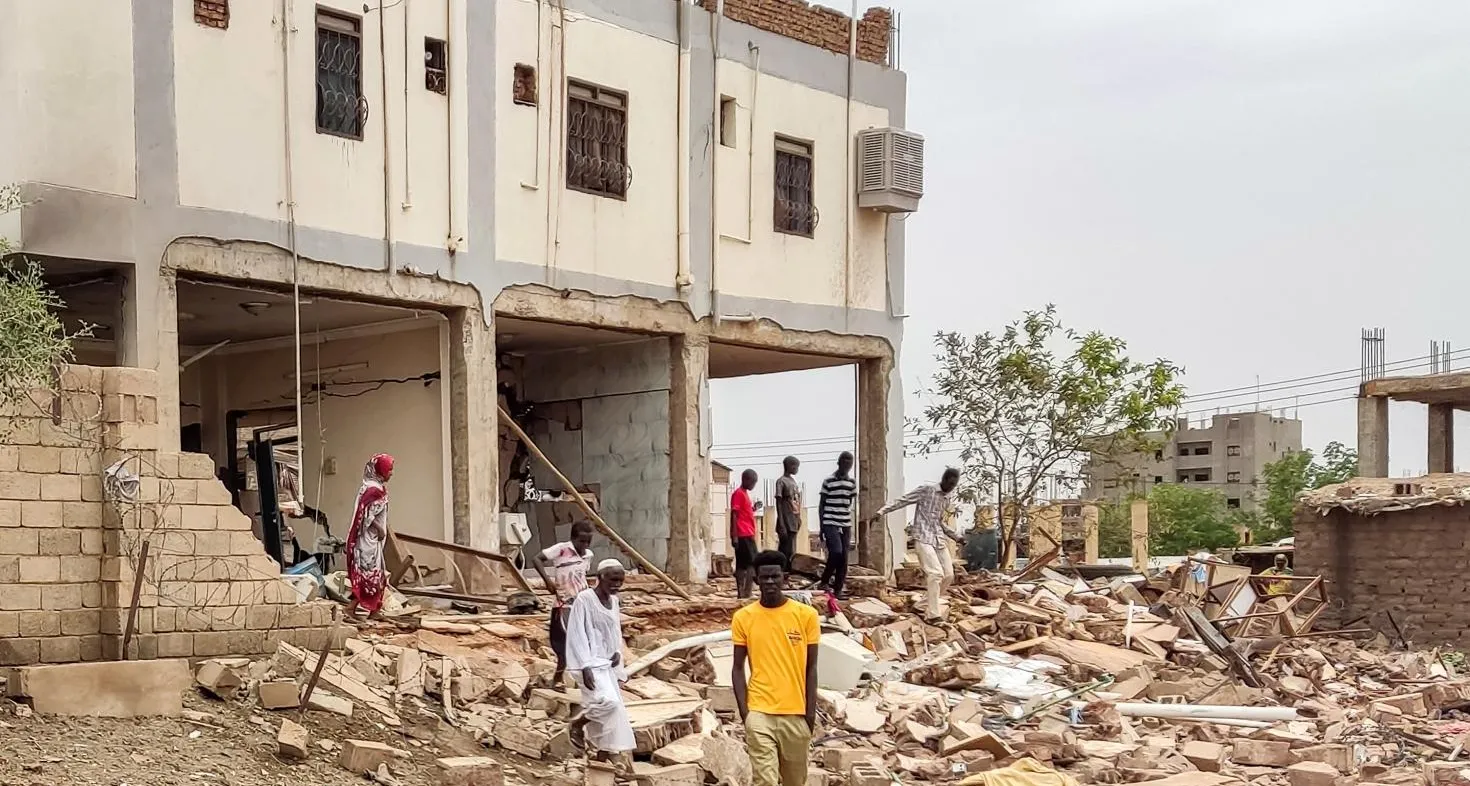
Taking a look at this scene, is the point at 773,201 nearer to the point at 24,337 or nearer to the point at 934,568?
the point at 934,568

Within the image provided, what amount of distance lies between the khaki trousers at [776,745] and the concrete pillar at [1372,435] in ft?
77.8

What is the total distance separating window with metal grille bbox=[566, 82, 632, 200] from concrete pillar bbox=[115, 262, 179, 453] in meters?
Result: 4.98

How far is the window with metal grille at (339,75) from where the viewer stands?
15.9m

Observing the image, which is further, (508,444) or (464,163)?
(508,444)

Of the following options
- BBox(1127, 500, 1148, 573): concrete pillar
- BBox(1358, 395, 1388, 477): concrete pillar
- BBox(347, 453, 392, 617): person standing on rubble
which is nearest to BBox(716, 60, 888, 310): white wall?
BBox(347, 453, 392, 617): person standing on rubble

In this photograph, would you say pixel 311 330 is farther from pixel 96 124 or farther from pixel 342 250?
pixel 96 124

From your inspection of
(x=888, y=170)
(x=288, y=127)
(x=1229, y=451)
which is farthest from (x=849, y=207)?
(x=1229, y=451)

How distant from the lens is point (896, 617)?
17.8 meters

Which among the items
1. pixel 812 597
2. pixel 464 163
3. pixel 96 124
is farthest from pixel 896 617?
pixel 96 124

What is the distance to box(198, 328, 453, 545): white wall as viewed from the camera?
17750mm

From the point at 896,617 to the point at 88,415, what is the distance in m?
9.17

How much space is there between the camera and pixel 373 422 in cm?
1856

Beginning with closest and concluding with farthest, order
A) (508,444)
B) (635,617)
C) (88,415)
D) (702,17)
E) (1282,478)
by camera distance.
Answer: (88,415) < (635,617) < (702,17) < (508,444) < (1282,478)

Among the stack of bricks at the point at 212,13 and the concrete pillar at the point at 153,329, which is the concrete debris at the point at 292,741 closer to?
the concrete pillar at the point at 153,329
